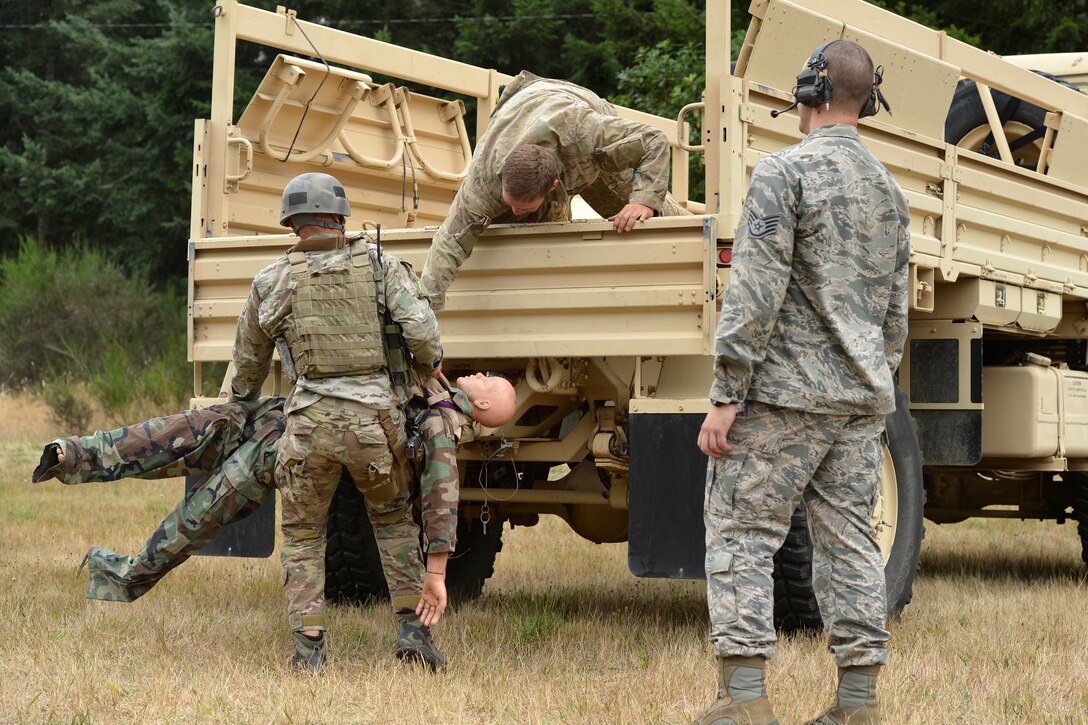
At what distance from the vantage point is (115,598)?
554 centimetres

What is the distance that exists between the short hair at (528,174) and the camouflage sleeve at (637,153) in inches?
11.3

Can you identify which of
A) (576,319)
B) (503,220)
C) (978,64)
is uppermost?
(978,64)

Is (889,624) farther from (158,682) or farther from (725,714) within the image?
(158,682)

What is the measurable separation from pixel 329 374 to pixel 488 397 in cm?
67

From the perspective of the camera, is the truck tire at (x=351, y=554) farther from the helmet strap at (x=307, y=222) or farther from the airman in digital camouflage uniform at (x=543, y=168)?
the helmet strap at (x=307, y=222)

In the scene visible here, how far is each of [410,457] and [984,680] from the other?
199 centimetres

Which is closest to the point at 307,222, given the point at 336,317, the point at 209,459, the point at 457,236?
Answer: the point at 336,317

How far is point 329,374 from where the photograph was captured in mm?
5055

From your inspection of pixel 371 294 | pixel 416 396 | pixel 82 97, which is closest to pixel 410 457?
pixel 416 396

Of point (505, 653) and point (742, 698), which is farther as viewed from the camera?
point (505, 653)

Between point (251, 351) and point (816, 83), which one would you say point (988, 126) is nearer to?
point (816, 83)

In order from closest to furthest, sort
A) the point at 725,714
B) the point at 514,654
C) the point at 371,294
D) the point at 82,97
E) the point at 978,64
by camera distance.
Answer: the point at 725,714 < the point at 371,294 < the point at 514,654 < the point at 978,64 < the point at 82,97

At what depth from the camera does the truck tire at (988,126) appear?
23.7ft

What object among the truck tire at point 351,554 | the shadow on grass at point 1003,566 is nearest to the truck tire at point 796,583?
the truck tire at point 351,554
